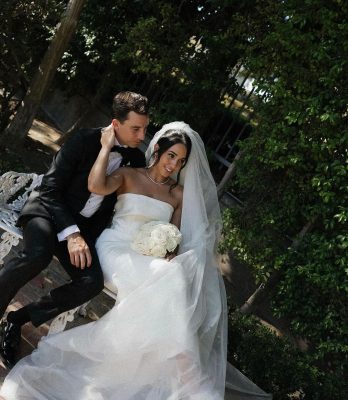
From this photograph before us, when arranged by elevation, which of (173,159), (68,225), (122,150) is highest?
(173,159)

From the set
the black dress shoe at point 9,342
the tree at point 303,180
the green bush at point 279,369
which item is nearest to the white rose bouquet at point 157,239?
the black dress shoe at point 9,342

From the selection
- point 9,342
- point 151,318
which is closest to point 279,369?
point 151,318

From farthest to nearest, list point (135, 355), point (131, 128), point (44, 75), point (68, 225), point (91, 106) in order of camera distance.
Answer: point (91, 106)
point (44, 75)
point (131, 128)
point (68, 225)
point (135, 355)

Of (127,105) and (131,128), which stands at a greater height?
(127,105)

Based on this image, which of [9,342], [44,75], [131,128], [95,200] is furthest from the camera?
[44,75]

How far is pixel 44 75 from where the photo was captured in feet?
20.0

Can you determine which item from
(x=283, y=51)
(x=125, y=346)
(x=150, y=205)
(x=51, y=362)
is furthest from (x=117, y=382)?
(x=283, y=51)

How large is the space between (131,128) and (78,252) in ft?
3.14

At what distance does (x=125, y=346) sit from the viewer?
2938 mm

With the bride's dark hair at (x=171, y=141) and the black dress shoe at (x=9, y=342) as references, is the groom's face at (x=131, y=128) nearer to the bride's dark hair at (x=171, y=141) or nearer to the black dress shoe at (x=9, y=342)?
the bride's dark hair at (x=171, y=141)

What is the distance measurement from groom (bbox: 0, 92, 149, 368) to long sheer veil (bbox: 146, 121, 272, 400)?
41 cm

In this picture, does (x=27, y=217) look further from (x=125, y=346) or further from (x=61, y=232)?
(x=125, y=346)

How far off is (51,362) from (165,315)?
2.57 feet

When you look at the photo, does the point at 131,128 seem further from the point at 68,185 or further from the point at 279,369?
the point at 279,369
